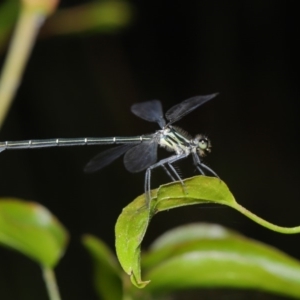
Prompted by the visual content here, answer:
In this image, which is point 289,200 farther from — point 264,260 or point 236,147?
point 264,260

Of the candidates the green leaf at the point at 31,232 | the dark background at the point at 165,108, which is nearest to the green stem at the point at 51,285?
the green leaf at the point at 31,232

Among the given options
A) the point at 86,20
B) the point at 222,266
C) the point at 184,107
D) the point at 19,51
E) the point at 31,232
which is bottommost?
the point at 222,266

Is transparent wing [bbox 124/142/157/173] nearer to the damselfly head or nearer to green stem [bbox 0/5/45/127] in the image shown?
the damselfly head

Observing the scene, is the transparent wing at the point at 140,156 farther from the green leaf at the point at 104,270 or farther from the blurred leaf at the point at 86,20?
the blurred leaf at the point at 86,20

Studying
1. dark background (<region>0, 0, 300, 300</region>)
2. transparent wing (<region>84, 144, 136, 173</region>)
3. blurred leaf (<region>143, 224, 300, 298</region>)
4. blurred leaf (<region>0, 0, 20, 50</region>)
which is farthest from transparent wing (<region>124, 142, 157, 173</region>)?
dark background (<region>0, 0, 300, 300</region>)

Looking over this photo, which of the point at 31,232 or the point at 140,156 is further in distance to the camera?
the point at 140,156

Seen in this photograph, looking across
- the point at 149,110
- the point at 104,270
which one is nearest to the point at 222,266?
the point at 104,270

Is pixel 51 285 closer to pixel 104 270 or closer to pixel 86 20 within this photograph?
pixel 104 270
